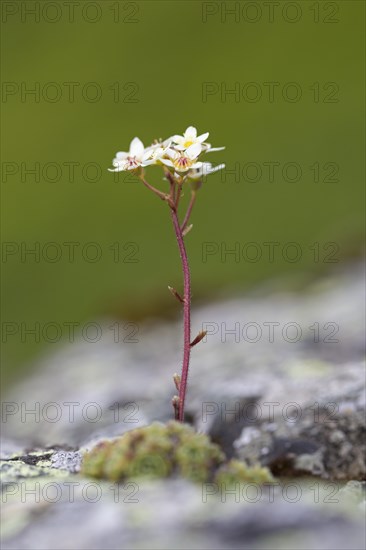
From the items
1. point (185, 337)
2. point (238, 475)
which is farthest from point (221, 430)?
point (238, 475)

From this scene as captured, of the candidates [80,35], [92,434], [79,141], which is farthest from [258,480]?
[80,35]

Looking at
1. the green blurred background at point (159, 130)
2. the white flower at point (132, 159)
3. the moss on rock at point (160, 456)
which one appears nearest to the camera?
the moss on rock at point (160, 456)

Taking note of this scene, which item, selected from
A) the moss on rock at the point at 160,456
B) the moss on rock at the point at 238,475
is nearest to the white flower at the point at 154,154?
the moss on rock at the point at 160,456

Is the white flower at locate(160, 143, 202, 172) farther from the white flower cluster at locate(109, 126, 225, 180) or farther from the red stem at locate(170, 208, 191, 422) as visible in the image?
the red stem at locate(170, 208, 191, 422)

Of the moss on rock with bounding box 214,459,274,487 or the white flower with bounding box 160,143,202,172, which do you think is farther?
the white flower with bounding box 160,143,202,172

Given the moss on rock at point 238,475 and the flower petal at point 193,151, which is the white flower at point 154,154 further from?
the moss on rock at point 238,475

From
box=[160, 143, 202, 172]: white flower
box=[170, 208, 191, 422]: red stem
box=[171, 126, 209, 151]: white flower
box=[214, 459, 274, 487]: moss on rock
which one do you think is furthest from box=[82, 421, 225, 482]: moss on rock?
box=[171, 126, 209, 151]: white flower
